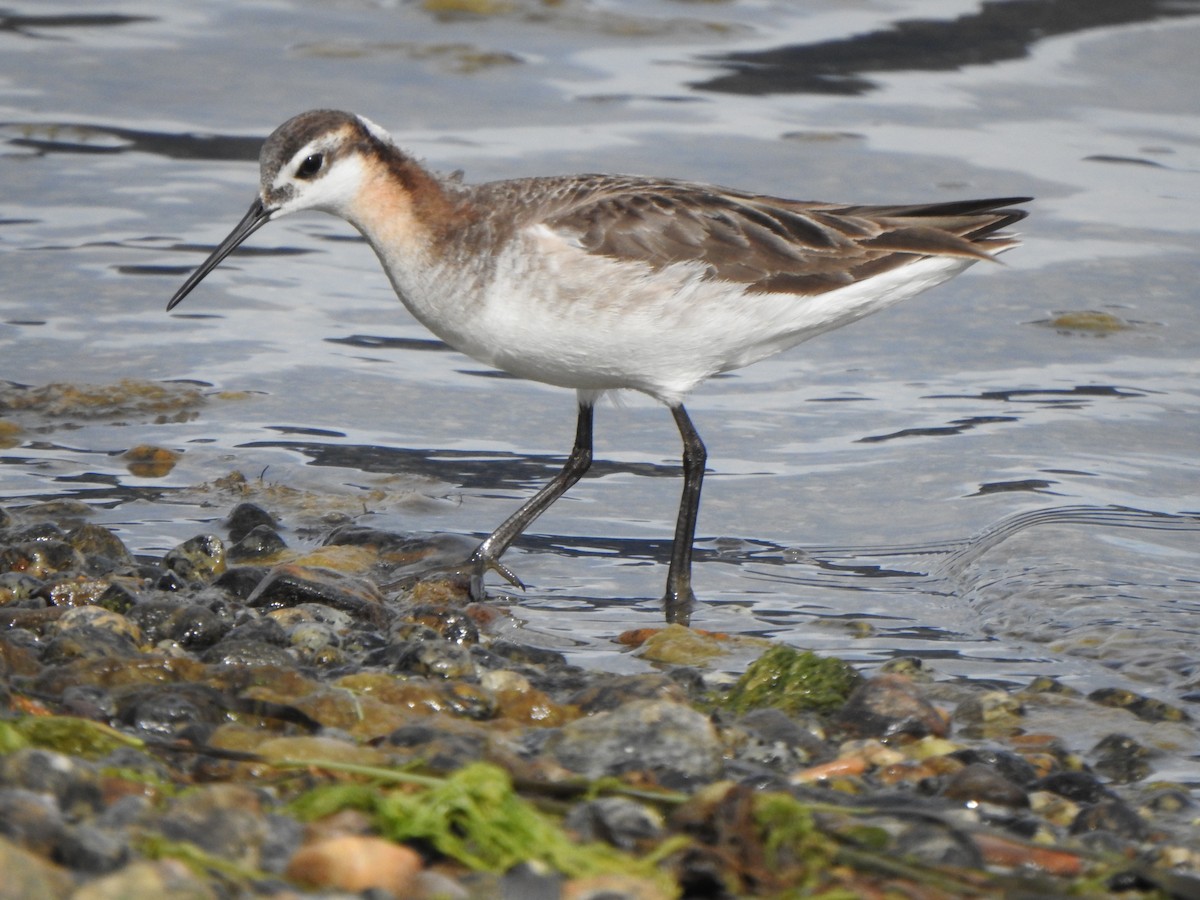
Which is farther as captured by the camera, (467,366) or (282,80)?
(282,80)

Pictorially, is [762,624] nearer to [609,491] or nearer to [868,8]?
[609,491]

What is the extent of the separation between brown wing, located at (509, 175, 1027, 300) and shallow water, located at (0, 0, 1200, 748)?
4.81 feet

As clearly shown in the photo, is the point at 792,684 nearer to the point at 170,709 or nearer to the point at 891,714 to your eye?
the point at 891,714

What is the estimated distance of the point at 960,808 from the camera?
5082 millimetres

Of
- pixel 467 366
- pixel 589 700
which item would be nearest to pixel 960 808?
pixel 589 700

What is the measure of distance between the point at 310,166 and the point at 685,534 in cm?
234

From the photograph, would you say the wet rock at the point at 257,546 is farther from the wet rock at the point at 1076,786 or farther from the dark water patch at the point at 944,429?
the wet rock at the point at 1076,786

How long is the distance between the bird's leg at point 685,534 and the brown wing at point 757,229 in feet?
2.49

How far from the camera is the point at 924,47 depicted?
16.3 meters

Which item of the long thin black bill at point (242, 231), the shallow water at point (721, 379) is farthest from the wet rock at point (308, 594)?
the long thin black bill at point (242, 231)

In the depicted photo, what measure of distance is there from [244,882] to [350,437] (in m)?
6.01

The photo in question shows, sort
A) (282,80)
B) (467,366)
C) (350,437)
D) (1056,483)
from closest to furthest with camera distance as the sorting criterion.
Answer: (1056,483), (350,437), (467,366), (282,80)

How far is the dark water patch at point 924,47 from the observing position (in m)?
15.7

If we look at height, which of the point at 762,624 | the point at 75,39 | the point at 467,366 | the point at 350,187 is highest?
the point at 75,39
